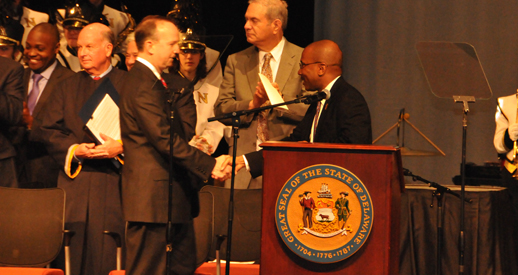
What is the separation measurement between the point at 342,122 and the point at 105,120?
148 cm

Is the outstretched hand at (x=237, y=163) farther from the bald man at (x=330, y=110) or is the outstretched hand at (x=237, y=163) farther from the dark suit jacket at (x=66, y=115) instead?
the dark suit jacket at (x=66, y=115)

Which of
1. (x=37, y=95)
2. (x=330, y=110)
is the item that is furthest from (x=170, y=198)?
(x=37, y=95)

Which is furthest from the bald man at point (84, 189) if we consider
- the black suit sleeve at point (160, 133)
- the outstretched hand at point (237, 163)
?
the outstretched hand at point (237, 163)

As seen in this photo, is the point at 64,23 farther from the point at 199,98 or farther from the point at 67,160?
the point at 67,160

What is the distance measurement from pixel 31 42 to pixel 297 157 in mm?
3179

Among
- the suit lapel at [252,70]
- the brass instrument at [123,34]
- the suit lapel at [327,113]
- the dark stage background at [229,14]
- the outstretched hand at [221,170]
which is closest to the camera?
the outstretched hand at [221,170]

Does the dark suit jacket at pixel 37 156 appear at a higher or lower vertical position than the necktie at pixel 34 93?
lower

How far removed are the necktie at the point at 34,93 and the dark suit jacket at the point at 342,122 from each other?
92.4 inches

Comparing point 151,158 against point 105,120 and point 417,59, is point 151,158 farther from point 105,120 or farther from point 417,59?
point 417,59

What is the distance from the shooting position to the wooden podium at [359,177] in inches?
101

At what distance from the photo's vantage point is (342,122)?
132 inches

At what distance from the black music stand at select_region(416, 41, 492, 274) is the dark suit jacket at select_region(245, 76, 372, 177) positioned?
2.61 ft

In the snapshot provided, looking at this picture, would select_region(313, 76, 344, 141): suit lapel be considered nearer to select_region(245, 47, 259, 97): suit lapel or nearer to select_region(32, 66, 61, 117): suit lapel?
select_region(245, 47, 259, 97): suit lapel

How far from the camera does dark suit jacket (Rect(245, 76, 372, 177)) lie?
331 cm
